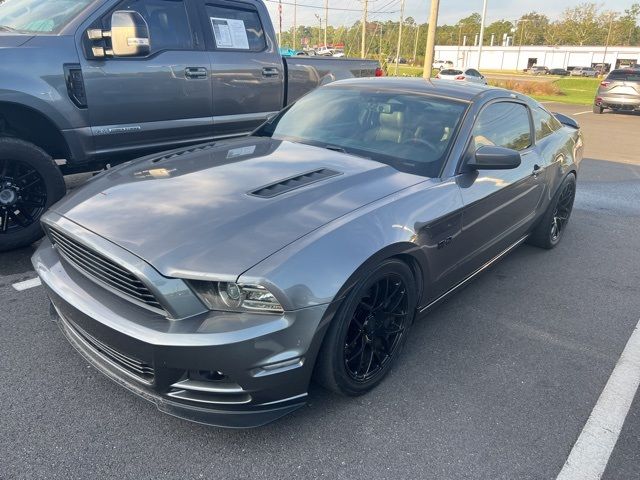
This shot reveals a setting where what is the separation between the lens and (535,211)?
14.3 feet

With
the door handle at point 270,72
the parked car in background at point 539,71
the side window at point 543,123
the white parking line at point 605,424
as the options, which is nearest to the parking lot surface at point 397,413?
the white parking line at point 605,424

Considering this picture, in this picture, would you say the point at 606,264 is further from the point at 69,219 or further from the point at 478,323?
the point at 69,219

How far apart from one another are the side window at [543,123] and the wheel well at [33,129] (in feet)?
13.1

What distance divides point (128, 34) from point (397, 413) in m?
3.52

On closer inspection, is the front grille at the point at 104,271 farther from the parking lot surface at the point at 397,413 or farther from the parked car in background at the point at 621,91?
the parked car in background at the point at 621,91

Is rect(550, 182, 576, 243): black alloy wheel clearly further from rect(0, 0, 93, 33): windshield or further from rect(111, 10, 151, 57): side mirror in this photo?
rect(0, 0, 93, 33): windshield

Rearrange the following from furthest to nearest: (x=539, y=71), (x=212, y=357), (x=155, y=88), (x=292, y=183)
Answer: (x=539, y=71)
(x=155, y=88)
(x=292, y=183)
(x=212, y=357)

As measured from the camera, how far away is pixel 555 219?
4957 mm

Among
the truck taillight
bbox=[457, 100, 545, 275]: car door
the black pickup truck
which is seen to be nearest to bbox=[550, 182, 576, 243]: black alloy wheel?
bbox=[457, 100, 545, 275]: car door

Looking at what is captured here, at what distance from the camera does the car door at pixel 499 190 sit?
3.31 meters

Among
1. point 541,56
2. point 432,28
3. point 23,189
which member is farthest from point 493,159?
point 541,56

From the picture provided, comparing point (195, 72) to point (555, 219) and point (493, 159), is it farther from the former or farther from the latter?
point (555, 219)

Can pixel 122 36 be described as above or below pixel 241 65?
above

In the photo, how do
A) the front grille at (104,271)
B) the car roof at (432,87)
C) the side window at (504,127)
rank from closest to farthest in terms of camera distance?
1. the front grille at (104,271)
2. the side window at (504,127)
3. the car roof at (432,87)
